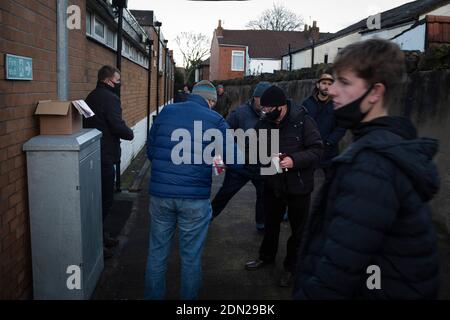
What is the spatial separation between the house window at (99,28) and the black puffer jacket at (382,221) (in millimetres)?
5889

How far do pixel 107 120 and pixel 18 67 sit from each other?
165cm

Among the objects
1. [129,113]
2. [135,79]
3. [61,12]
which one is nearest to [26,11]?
[61,12]

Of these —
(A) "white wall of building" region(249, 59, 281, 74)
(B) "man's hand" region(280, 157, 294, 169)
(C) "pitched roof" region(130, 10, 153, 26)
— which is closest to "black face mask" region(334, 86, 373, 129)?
(B) "man's hand" region(280, 157, 294, 169)

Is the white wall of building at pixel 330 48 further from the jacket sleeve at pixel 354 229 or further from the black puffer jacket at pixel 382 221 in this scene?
the jacket sleeve at pixel 354 229

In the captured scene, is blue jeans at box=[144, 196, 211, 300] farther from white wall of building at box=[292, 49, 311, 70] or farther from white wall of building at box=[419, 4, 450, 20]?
white wall of building at box=[292, 49, 311, 70]

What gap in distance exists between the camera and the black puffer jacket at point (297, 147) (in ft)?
13.5

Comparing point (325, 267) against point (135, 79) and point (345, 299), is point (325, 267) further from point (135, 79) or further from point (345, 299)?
point (135, 79)

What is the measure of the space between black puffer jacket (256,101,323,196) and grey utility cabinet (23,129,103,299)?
1801mm

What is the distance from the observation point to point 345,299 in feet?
5.73

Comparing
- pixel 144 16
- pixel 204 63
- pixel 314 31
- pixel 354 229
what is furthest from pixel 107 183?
pixel 204 63

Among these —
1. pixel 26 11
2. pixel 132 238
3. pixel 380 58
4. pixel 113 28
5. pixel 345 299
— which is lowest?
pixel 132 238

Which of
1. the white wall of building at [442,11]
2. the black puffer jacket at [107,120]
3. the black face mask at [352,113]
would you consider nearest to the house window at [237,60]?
the white wall of building at [442,11]
